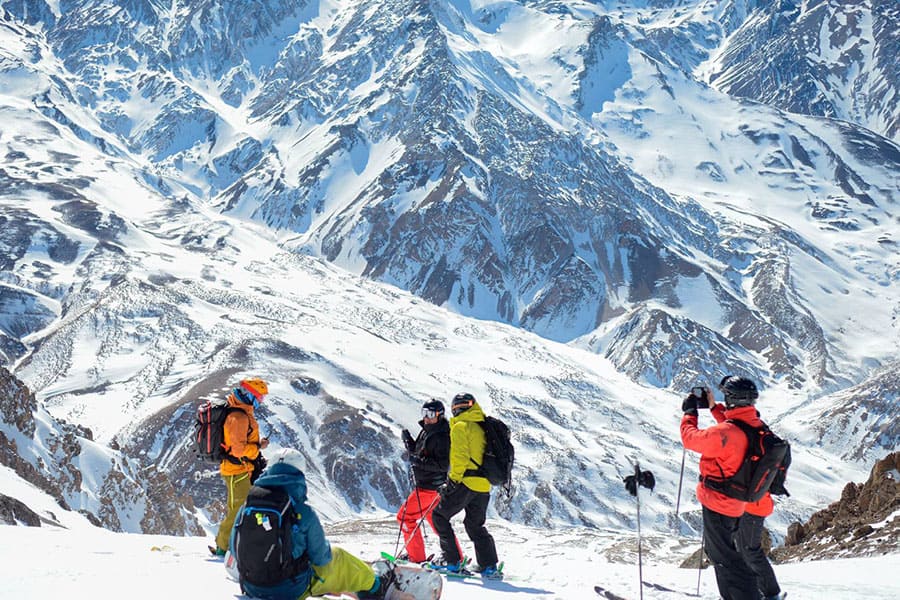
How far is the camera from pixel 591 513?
6388 inches

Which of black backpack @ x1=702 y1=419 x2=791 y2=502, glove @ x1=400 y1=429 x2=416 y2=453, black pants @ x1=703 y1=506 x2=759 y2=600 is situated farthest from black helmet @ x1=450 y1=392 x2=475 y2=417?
black backpack @ x1=702 y1=419 x2=791 y2=502

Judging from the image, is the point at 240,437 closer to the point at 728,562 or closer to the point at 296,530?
the point at 296,530

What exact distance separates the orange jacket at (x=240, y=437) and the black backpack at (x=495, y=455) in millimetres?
3697

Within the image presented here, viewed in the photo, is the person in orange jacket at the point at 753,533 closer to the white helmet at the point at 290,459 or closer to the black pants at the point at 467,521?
the black pants at the point at 467,521

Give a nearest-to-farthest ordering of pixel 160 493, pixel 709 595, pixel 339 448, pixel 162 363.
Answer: pixel 709 595, pixel 160 493, pixel 339 448, pixel 162 363

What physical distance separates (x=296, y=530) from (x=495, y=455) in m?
5.66

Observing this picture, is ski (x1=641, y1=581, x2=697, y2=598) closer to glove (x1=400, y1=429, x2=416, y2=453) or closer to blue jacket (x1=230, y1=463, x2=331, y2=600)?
glove (x1=400, y1=429, x2=416, y2=453)

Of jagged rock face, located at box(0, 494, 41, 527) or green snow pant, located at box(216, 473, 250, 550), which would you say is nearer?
green snow pant, located at box(216, 473, 250, 550)

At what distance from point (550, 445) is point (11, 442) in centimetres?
15095

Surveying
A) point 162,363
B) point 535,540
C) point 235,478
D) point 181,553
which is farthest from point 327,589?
point 162,363

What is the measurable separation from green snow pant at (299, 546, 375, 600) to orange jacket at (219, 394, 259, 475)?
13.5ft

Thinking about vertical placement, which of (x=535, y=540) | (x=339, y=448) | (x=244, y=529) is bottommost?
(x=339, y=448)

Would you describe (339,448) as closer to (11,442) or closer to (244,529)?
(11,442)

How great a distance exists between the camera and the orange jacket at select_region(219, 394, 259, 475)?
1448 cm
